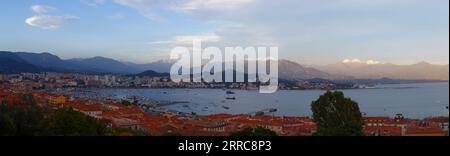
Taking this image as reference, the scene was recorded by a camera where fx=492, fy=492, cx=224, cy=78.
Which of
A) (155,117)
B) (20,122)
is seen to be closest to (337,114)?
(20,122)

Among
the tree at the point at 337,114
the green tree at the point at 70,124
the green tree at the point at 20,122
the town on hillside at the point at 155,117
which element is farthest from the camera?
the town on hillside at the point at 155,117

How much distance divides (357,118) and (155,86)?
50.6 m

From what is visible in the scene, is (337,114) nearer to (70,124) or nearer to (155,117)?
(70,124)

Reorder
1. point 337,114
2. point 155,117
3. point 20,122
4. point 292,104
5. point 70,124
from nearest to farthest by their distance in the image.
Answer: point 20,122, point 70,124, point 337,114, point 155,117, point 292,104

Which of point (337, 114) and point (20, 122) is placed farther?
point (337, 114)

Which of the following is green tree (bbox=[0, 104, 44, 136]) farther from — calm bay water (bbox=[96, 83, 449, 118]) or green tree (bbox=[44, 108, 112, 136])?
calm bay water (bbox=[96, 83, 449, 118])

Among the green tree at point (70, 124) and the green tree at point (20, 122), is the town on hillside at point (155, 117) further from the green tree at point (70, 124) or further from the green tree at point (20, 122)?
the green tree at point (20, 122)

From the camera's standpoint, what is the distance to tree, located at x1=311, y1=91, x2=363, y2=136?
325 inches

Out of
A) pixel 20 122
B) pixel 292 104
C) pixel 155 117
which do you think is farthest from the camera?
pixel 292 104

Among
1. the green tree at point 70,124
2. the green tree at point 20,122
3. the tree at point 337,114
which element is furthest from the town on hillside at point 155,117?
the green tree at point 20,122

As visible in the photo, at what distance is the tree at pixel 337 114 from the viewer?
8.25 m

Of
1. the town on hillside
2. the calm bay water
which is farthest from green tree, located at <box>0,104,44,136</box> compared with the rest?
the calm bay water

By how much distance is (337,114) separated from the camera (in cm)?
829
